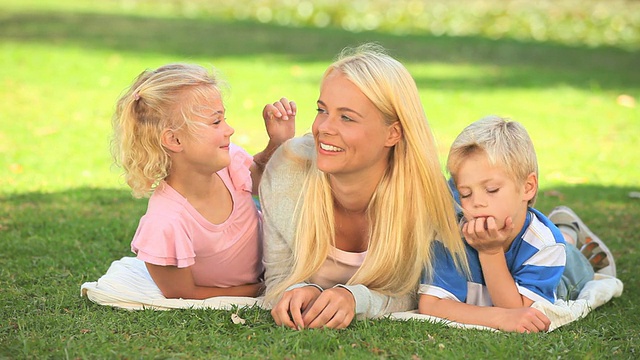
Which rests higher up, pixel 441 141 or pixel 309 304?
pixel 441 141

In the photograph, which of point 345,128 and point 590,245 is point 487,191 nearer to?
point 345,128

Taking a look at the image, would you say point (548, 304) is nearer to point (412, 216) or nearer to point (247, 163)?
point (412, 216)

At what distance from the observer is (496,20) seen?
1667 centimetres

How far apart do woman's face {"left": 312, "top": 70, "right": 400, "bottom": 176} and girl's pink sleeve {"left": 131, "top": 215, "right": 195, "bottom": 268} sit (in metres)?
0.71

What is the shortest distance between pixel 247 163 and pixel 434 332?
1.39m

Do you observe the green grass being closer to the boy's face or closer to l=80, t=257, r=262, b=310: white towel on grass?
l=80, t=257, r=262, b=310: white towel on grass

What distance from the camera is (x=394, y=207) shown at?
4098 mm

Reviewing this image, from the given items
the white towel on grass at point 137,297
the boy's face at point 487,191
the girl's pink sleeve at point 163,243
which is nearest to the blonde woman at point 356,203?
the boy's face at point 487,191

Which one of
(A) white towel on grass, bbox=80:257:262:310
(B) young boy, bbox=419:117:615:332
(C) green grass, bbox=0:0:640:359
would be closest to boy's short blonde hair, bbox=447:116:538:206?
(B) young boy, bbox=419:117:615:332

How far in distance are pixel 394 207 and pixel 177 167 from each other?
1.04 metres

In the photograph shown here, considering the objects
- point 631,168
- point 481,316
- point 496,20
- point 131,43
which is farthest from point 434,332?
point 496,20

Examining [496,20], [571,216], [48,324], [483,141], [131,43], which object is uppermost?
[496,20]

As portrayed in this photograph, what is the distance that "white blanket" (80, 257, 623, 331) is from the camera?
4.03m

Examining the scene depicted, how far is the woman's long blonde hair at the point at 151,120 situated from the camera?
4098 millimetres
